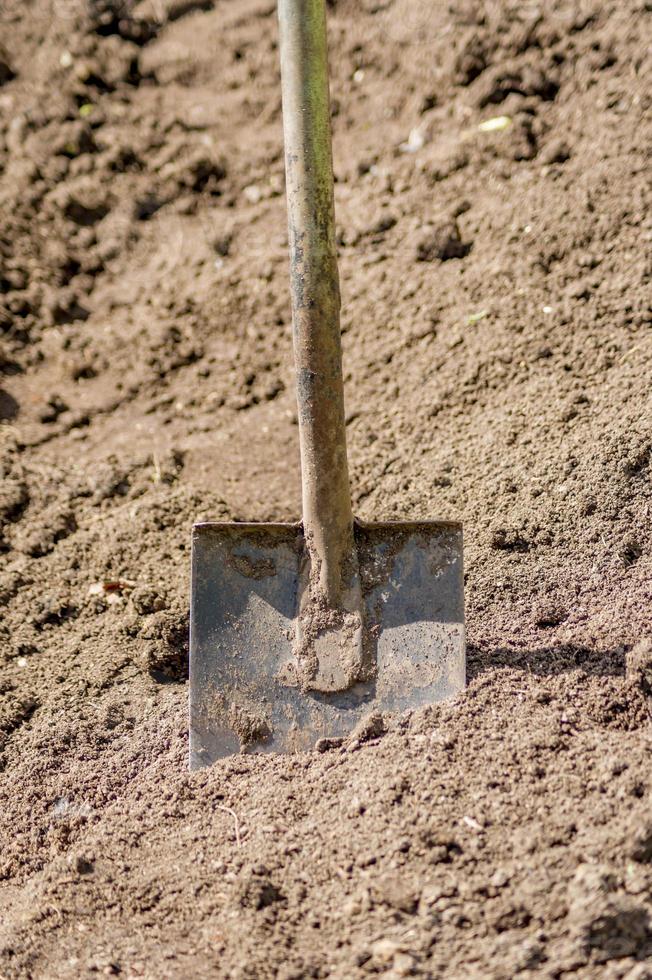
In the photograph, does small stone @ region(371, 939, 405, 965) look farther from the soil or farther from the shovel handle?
the shovel handle

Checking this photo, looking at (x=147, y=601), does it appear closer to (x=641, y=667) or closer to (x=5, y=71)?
(x=641, y=667)

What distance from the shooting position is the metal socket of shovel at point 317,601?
2604mm

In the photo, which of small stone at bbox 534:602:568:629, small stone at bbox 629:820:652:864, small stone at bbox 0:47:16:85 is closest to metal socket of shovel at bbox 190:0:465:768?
small stone at bbox 534:602:568:629

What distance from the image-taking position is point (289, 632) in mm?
2736

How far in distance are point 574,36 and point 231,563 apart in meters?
3.26

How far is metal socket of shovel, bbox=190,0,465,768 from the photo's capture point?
2604 millimetres

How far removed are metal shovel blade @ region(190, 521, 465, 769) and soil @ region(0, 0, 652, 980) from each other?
0.09 metres

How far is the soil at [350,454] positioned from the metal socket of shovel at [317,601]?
12cm

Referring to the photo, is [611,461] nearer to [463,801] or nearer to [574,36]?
[463,801]

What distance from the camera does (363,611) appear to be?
8.95 ft

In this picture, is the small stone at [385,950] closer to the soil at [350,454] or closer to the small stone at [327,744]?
the soil at [350,454]

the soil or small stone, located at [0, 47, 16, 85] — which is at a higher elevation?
small stone, located at [0, 47, 16, 85]

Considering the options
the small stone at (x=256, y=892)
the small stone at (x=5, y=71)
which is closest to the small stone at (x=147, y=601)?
the small stone at (x=256, y=892)

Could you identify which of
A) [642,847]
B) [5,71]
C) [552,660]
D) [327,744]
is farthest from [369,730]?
[5,71]
